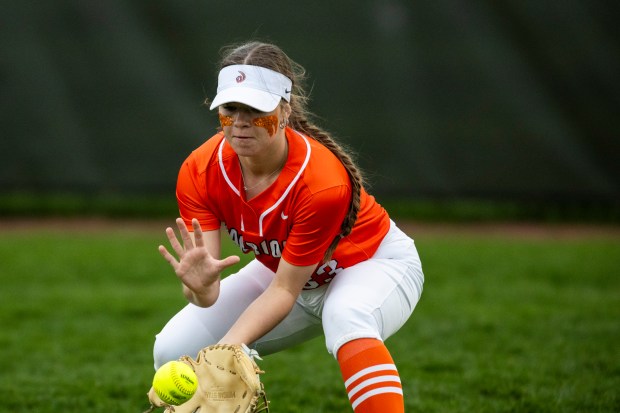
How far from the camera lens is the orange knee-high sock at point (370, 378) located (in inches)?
A: 116

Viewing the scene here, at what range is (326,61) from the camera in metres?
8.09

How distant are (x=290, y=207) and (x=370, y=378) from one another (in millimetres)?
679

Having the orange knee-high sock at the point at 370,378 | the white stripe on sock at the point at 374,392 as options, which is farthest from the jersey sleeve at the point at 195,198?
the white stripe on sock at the point at 374,392

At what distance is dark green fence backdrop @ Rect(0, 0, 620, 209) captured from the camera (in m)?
8.05

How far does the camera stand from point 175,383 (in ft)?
9.48

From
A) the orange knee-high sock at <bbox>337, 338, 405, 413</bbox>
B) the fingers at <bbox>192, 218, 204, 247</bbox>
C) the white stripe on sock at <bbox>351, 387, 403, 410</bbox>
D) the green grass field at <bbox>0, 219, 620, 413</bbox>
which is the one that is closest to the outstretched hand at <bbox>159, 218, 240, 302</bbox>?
the fingers at <bbox>192, 218, 204, 247</bbox>

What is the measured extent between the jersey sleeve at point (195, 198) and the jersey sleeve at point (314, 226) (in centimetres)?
35

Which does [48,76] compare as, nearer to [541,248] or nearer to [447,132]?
[447,132]

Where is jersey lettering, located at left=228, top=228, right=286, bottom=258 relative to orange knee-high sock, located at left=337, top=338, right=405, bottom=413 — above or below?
above

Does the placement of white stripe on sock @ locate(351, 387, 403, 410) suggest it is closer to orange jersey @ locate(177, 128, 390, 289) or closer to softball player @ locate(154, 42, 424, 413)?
softball player @ locate(154, 42, 424, 413)

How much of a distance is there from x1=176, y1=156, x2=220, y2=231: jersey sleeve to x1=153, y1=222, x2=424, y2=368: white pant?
378mm

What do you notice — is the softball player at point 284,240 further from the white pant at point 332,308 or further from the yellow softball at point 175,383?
the yellow softball at point 175,383

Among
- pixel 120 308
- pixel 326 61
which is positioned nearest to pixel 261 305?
pixel 120 308

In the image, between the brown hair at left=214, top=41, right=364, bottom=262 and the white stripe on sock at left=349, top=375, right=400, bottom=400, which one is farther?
the brown hair at left=214, top=41, right=364, bottom=262
